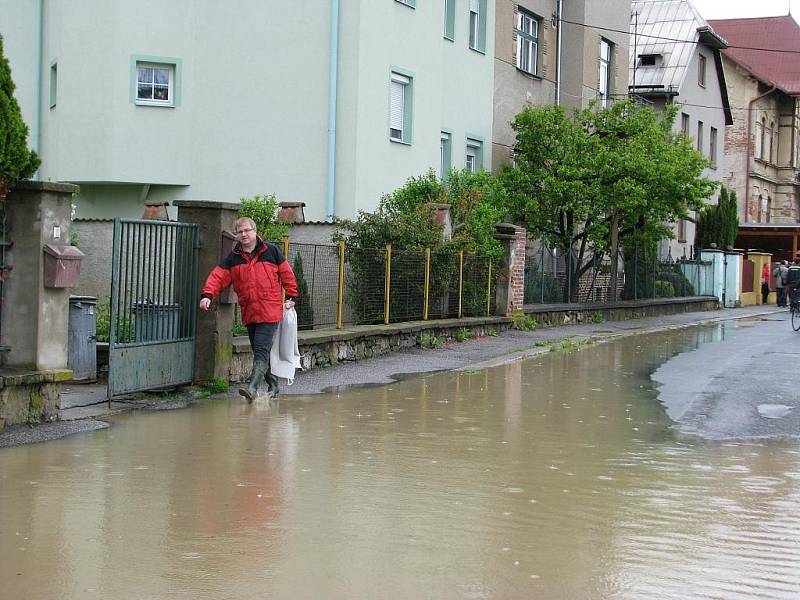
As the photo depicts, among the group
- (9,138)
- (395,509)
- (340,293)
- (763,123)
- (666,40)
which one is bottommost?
(395,509)

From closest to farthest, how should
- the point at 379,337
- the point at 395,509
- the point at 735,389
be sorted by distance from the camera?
the point at 395,509 → the point at 735,389 → the point at 379,337

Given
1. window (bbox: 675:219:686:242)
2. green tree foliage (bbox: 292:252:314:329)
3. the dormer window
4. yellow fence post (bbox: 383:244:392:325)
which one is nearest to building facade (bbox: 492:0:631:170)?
the dormer window

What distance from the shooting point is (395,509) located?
6688 mm

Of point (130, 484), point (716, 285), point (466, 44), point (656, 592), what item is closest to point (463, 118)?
point (466, 44)

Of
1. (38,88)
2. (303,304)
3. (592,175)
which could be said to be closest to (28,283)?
(303,304)

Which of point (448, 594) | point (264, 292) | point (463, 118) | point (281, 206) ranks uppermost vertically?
point (463, 118)

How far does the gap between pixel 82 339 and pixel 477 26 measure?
18.4m

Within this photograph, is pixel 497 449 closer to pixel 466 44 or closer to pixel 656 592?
pixel 656 592

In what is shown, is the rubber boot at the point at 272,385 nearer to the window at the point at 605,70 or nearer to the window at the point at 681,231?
the window at the point at 605,70

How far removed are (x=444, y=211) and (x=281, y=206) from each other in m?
3.04

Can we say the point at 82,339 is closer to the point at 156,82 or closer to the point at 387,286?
the point at 387,286

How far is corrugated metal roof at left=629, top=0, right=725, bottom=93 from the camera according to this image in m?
43.1

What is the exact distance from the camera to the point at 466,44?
27.7m

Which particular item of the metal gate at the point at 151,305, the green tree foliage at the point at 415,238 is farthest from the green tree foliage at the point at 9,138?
the green tree foliage at the point at 415,238
